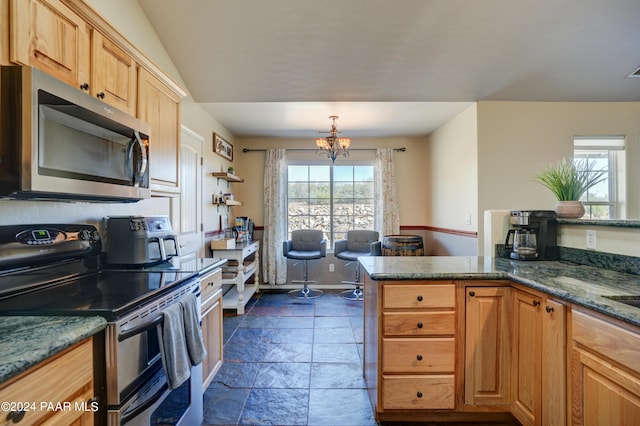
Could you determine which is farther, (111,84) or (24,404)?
(111,84)

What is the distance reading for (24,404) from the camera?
0.71 meters

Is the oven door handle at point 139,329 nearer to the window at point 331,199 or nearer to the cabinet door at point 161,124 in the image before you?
the cabinet door at point 161,124

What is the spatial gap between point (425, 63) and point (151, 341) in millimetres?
2797

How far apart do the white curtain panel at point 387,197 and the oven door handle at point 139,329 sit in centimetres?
372

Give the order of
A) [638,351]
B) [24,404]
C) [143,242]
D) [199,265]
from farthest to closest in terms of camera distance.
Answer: [199,265]
[143,242]
[638,351]
[24,404]

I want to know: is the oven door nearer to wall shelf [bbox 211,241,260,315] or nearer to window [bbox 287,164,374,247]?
wall shelf [bbox 211,241,260,315]

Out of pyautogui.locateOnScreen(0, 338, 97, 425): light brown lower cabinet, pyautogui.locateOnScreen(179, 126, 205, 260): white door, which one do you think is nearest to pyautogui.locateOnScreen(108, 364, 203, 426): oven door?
pyautogui.locateOnScreen(0, 338, 97, 425): light brown lower cabinet

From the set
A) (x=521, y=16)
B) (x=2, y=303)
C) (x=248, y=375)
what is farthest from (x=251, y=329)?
(x=521, y=16)

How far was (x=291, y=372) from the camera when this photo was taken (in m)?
2.27

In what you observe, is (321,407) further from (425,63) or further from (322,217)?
(322,217)

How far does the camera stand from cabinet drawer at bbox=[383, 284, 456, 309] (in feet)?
5.34

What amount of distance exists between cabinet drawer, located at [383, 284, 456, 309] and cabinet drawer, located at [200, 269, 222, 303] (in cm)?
105

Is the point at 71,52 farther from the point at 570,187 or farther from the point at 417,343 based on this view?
the point at 570,187

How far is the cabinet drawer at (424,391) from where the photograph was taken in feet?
5.36
